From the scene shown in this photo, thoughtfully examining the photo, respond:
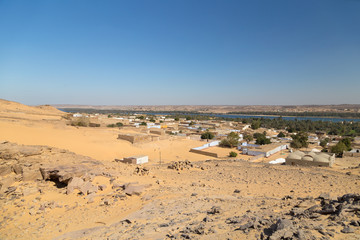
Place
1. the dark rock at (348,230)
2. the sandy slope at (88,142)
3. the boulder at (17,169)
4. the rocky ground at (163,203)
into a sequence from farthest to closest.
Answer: the sandy slope at (88,142) < the boulder at (17,169) < the rocky ground at (163,203) < the dark rock at (348,230)

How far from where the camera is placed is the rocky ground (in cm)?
443

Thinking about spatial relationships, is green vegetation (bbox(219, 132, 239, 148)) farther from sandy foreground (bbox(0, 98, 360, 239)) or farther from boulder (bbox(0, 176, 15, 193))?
boulder (bbox(0, 176, 15, 193))

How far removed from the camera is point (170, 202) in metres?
6.89

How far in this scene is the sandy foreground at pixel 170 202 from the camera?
14.6 feet

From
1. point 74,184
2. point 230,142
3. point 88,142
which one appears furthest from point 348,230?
point 230,142

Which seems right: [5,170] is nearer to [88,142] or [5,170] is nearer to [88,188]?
[88,188]

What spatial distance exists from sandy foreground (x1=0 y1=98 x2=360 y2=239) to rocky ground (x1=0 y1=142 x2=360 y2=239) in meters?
0.03

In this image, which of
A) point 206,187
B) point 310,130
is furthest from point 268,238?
point 310,130

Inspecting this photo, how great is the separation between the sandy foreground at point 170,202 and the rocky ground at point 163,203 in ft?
0.08

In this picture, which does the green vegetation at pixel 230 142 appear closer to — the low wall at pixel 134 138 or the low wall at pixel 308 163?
the low wall at pixel 134 138

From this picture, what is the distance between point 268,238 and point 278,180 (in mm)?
6872

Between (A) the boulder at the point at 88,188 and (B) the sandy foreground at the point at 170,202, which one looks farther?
(A) the boulder at the point at 88,188

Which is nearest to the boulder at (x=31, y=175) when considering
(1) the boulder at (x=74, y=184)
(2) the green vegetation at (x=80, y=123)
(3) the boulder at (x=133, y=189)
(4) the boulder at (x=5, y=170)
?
(4) the boulder at (x=5, y=170)

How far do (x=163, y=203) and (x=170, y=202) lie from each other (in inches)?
9.5
